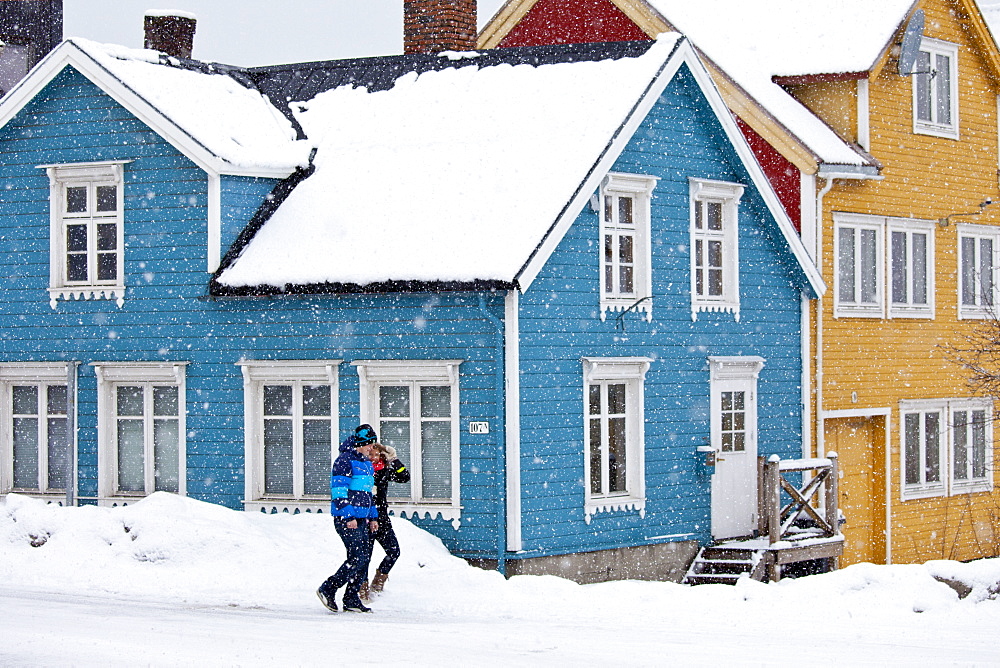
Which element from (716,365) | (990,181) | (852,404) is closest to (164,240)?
(716,365)

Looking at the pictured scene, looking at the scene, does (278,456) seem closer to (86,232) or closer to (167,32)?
(86,232)

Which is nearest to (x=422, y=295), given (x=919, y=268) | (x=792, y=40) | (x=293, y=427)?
(x=293, y=427)

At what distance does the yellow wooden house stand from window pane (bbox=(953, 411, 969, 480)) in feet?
0.11

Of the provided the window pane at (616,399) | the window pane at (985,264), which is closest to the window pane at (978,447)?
the window pane at (985,264)

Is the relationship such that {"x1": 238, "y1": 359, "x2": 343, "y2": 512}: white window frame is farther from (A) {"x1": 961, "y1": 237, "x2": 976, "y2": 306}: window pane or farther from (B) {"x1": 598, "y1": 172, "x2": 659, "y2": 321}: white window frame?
(A) {"x1": 961, "y1": 237, "x2": 976, "y2": 306}: window pane

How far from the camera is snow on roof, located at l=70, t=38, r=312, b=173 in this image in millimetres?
20688

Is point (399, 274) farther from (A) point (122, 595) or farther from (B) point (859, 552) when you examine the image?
(B) point (859, 552)

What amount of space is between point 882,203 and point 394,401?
10334mm

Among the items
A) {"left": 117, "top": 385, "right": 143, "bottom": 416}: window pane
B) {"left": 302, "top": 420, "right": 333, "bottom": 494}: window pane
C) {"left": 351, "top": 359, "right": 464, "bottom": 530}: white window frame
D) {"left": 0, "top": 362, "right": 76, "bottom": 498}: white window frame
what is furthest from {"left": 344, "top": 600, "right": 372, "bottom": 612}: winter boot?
{"left": 0, "top": 362, "right": 76, "bottom": 498}: white window frame

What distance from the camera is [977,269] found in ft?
91.7

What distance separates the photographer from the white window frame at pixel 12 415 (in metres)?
21.3

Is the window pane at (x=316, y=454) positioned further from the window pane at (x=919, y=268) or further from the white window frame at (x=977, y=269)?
the white window frame at (x=977, y=269)

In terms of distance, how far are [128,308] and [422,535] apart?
17.9 ft

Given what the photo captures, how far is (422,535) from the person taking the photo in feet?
61.0
